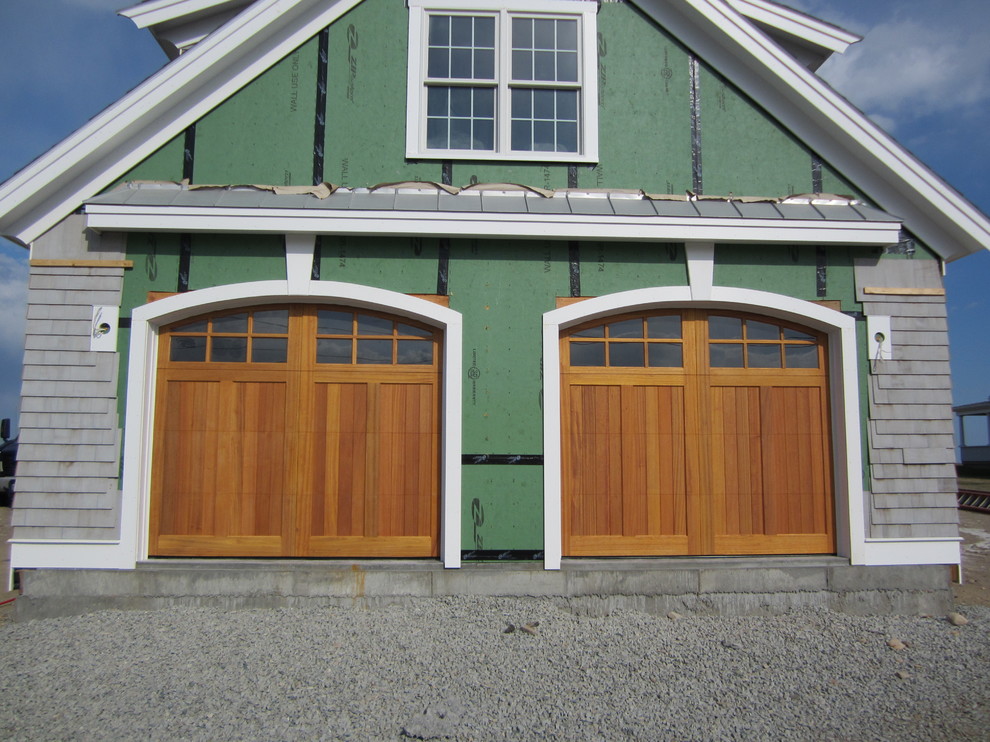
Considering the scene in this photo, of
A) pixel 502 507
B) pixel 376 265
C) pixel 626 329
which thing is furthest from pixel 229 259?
pixel 626 329

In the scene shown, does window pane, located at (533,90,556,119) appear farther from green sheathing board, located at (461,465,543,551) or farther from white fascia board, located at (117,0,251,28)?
green sheathing board, located at (461,465,543,551)

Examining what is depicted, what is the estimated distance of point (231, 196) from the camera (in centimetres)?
627

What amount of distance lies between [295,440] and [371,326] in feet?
4.22

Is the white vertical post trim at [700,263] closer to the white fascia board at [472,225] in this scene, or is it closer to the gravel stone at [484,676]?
the white fascia board at [472,225]

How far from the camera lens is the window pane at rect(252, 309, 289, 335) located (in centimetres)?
638

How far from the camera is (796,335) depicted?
6.61 metres

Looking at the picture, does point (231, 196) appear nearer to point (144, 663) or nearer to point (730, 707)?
point (144, 663)

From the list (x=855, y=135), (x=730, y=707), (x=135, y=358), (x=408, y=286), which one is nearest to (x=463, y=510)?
(x=408, y=286)

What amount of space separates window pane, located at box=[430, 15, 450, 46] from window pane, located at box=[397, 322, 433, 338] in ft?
9.68

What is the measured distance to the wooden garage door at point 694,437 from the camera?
6324 mm

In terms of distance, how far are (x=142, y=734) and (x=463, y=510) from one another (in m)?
2.93

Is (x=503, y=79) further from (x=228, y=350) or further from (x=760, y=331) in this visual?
(x=228, y=350)

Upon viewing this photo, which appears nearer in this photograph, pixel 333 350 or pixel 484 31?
pixel 333 350

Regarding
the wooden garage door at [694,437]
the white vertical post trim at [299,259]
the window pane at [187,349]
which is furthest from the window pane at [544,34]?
the window pane at [187,349]
